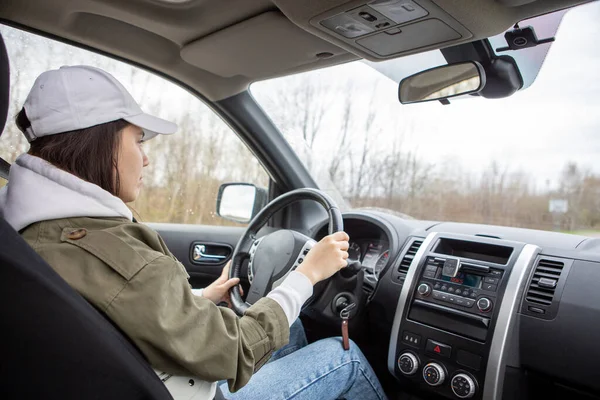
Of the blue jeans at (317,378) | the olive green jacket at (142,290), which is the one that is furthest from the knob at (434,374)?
the olive green jacket at (142,290)

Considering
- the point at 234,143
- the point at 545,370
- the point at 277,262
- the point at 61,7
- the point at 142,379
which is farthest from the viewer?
the point at 234,143

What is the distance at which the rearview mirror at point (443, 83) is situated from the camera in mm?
1838

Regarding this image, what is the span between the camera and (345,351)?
5.90 feet

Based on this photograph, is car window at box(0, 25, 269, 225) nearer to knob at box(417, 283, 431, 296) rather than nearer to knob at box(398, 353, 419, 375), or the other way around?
knob at box(417, 283, 431, 296)

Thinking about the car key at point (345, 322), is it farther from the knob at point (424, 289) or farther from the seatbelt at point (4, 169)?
the seatbelt at point (4, 169)

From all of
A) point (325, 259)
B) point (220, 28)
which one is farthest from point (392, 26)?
point (325, 259)

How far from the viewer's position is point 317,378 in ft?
5.42

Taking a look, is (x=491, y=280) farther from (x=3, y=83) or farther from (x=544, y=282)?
(x=3, y=83)

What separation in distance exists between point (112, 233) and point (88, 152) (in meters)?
0.24

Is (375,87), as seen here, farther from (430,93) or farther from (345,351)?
(345,351)

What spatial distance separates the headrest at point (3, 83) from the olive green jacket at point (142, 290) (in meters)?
0.24

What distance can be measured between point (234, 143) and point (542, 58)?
5.29 feet

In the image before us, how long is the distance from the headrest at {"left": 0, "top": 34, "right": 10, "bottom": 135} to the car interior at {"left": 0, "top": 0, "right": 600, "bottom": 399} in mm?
673

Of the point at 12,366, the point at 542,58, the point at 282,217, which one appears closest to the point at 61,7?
the point at 12,366
